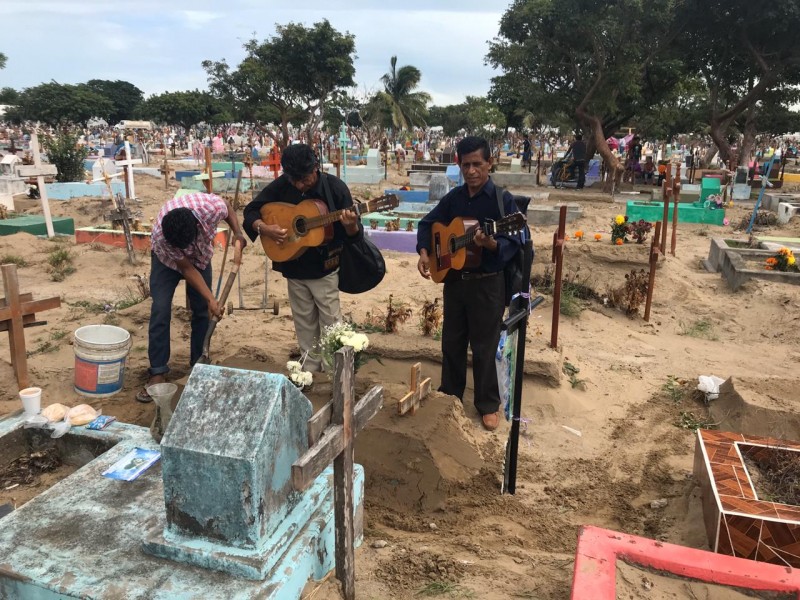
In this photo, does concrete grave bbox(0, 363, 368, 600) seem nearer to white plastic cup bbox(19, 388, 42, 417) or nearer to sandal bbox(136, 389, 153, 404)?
white plastic cup bbox(19, 388, 42, 417)

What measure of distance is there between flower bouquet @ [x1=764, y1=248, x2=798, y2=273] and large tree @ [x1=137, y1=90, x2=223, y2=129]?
144ft

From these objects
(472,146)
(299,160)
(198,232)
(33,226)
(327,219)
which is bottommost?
(33,226)

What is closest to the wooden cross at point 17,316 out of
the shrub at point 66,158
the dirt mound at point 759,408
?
the dirt mound at point 759,408

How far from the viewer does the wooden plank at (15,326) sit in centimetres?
416

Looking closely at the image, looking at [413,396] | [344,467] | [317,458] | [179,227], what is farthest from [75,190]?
[317,458]

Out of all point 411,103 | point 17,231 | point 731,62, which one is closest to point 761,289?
point 17,231

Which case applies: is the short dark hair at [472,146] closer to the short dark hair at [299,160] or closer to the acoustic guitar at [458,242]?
the acoustic guitar at [458,242]

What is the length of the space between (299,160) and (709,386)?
3705mm

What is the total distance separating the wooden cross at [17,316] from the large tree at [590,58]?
16.0 meters

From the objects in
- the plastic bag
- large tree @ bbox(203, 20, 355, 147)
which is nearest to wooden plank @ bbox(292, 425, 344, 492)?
the plastic bag

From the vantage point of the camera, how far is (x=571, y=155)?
20344 mm

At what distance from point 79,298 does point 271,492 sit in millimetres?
6466

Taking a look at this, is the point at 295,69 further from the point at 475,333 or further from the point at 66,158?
the point at 475,333

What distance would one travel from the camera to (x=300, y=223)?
14.4 ft
